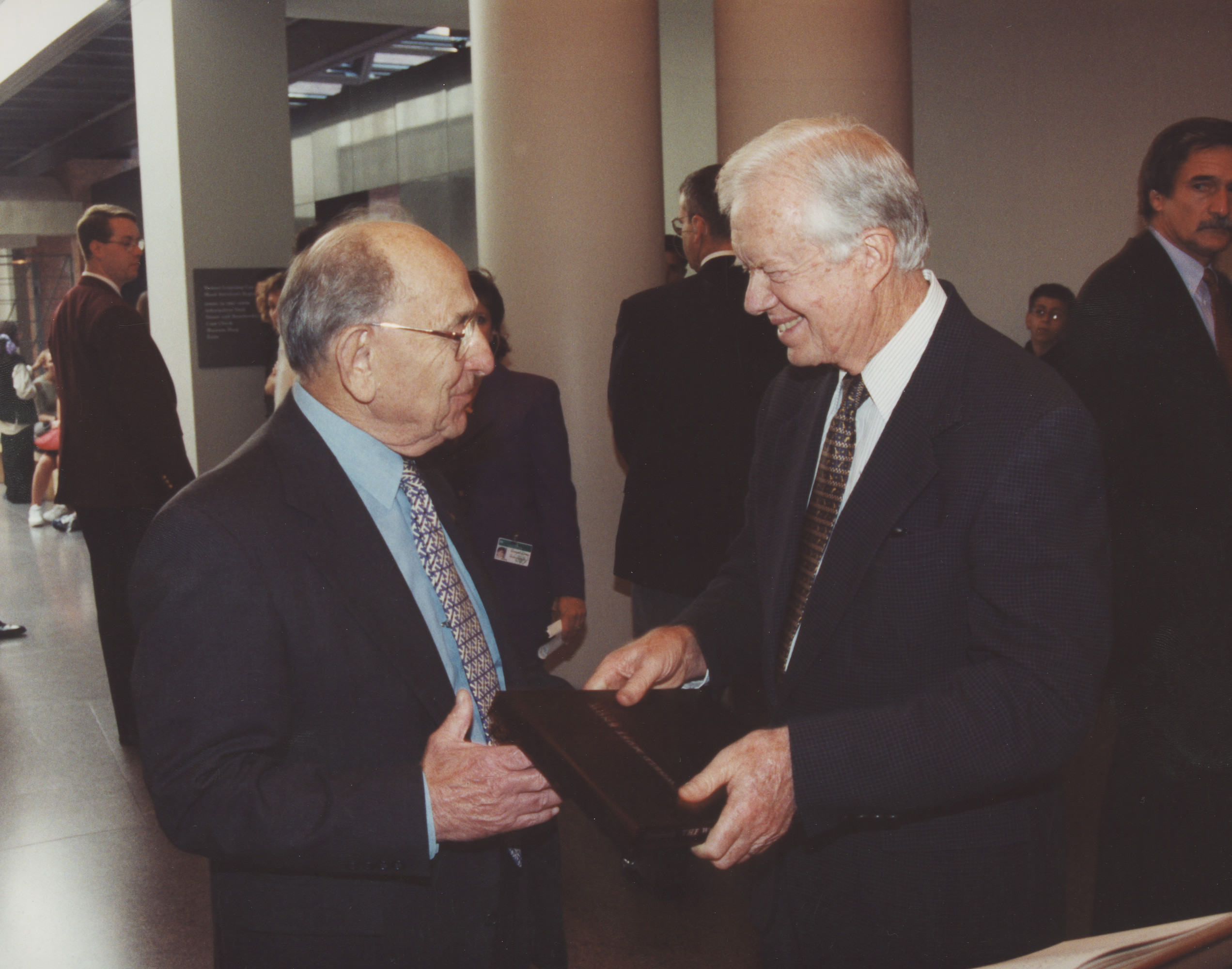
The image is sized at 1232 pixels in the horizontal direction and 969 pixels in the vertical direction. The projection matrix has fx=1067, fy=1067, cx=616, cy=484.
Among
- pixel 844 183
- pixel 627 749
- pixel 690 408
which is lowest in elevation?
pixel 627 749

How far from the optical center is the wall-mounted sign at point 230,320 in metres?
6.80

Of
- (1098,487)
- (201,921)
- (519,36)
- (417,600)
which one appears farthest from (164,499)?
(1098,487)

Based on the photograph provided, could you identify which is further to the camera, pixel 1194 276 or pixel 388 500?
pixel 1194 276

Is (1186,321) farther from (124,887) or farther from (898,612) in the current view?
(124,887)

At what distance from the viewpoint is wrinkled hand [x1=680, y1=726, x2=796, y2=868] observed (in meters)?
1.25

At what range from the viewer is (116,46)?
7898 millimetres

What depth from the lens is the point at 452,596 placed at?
1.73 metres

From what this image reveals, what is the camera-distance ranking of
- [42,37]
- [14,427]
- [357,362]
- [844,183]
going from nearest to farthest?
1. [844,183]
2. [357,362]
3. [42,37]
4. [14,427]

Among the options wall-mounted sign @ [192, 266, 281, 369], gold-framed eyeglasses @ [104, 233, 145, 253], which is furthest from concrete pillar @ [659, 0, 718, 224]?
gold-framed eyeglasses @ [104, 233, 145, 253]

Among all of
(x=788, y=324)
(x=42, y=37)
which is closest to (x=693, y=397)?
(x=788, y=324)

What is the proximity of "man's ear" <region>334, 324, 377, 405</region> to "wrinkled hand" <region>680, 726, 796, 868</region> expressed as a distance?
760 millimetres

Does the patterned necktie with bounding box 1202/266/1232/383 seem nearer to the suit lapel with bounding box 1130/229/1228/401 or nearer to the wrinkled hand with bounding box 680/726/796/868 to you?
the suit lapel with bounding box 1130/229/1228/401

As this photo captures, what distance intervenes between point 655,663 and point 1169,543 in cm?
144

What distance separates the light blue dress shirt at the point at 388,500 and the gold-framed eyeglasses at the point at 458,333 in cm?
18
